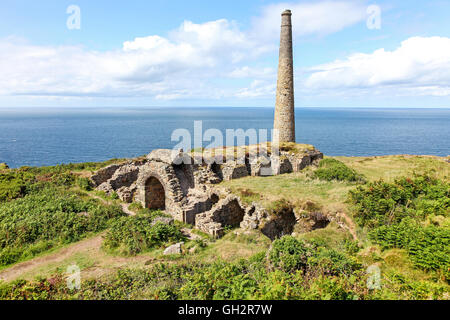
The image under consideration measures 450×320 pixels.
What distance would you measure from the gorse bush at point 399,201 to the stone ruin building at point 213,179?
166 inches

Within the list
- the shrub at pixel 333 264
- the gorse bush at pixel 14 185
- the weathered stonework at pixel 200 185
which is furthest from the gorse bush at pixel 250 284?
the gorse bush at pixel 14 185

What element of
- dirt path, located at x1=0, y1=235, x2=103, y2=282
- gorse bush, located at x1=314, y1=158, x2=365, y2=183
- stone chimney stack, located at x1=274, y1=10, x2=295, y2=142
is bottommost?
dirt path, located at x1=0, y1=235, x2=103, y2=282

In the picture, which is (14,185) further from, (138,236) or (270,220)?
(270,220)

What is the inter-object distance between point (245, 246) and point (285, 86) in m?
→ 20.8

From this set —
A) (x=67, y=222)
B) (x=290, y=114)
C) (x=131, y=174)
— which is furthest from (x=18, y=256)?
(x=290, y=114)

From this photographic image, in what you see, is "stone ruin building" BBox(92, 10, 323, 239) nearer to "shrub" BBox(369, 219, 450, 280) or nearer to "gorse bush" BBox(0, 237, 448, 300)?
"gorse bush" BBox(0, 237, 448, 300)

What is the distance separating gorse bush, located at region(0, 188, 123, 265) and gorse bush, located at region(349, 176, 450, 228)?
51.2ft

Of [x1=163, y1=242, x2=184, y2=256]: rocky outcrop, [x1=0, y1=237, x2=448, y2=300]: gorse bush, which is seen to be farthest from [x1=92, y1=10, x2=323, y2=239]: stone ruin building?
[x1=0, y1=237, x2=448, y2=300]: gorse bush

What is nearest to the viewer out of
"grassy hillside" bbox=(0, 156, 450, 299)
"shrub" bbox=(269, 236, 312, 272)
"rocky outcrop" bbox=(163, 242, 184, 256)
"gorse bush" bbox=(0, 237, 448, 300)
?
"gorse bush" bbox=(0, 237, 448, 300)

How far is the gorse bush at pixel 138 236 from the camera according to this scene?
13.3 meters

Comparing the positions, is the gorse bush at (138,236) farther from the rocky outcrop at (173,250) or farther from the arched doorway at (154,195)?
the arched doorway at (154,195)

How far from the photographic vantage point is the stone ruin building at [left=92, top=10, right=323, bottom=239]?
1600 cm

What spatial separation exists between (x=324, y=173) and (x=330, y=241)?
9.89 m

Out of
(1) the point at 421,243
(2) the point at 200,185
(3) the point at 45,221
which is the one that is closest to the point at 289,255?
(1) the point at 421,243
